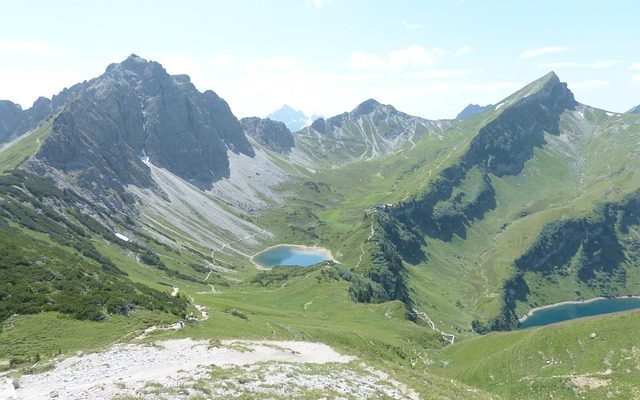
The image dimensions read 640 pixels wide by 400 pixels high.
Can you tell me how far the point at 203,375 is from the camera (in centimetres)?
4050

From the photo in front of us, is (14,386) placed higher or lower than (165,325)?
higher

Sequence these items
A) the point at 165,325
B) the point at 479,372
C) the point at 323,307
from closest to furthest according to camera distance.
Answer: the point at 165,325
the point at 479,372
the point at 323,307

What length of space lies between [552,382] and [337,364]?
36037 mm

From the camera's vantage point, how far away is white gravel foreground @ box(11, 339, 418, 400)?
3641 centimetres

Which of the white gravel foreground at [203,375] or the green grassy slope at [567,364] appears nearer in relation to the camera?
the white gravel foreground at [203,375]

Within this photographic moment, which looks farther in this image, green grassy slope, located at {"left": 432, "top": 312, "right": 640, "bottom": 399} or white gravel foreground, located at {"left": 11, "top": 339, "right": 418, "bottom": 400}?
green grassy slope, located at {"left": 432, "top": 312, "right": 640, "bottom": 399}

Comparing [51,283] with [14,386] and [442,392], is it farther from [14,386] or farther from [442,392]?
[442,392]

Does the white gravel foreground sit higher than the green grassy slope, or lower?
higher

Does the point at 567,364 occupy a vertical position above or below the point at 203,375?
below

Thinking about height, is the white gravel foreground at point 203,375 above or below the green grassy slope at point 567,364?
above

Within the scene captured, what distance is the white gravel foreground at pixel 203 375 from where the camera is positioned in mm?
36406

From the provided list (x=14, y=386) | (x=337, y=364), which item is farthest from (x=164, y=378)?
(x=337, y=364)

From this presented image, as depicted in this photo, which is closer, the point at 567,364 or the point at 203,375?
the point at 203,375

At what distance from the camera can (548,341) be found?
78.4 m
